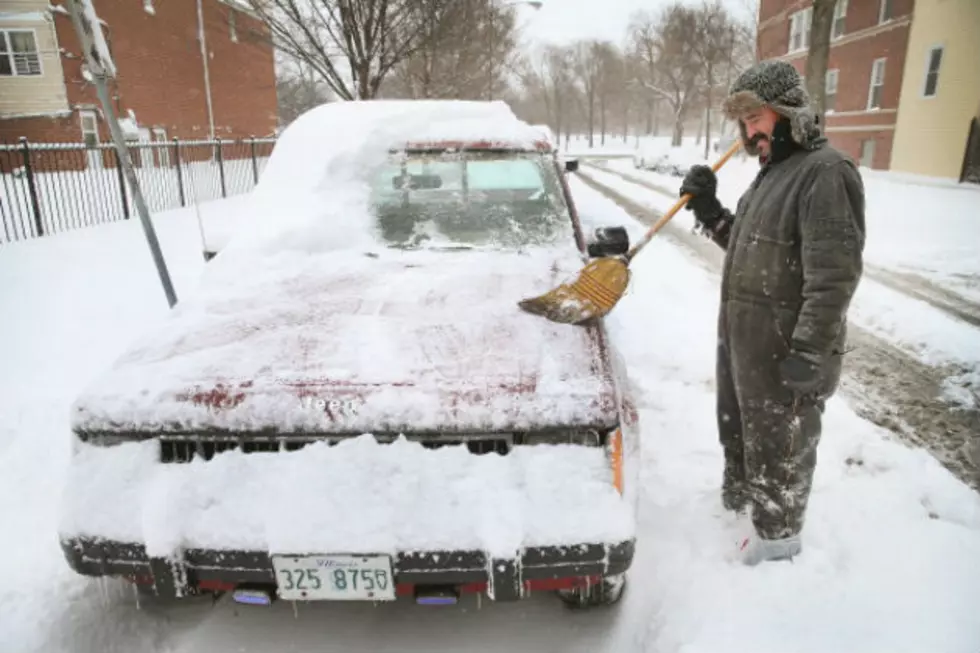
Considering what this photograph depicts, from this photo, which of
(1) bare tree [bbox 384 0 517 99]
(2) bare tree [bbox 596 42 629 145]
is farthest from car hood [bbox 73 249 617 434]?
(2) bare tree [bbox 596 42 629 145]

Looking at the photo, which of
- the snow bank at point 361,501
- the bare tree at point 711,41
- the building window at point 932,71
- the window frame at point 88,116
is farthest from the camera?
the bare tree at point 711,41

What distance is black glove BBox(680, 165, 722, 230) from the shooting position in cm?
280

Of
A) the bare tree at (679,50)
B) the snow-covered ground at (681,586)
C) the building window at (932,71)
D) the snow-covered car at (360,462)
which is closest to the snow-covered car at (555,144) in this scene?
the snow-covered car at (360,462)

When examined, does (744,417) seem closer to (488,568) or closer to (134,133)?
(488,568)

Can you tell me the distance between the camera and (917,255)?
8711 mm

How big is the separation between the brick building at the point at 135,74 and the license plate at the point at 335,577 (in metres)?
17.7

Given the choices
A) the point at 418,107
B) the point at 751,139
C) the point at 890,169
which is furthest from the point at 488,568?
the point at 890,169

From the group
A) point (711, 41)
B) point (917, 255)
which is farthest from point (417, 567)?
point (711, 41)

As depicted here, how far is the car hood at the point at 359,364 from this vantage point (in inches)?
Result: 78.2

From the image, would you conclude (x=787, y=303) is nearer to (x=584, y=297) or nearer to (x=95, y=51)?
(x=584, y=297)

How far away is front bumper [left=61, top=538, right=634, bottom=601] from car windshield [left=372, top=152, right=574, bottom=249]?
1.80 meters

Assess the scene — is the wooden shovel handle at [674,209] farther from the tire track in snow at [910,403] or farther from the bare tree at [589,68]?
the bare tree at [589,68]

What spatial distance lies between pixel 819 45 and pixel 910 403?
11.9m

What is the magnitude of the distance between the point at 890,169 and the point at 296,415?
80.1ft
